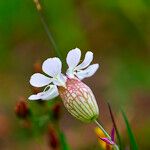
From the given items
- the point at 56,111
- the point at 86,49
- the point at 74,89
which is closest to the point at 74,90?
the point at 74,89

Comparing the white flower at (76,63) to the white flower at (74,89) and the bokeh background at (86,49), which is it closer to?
the white flower at (74,89)

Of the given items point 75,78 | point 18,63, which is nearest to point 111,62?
point 18,63

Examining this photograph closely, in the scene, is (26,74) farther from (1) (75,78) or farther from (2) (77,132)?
(1) (75,78)

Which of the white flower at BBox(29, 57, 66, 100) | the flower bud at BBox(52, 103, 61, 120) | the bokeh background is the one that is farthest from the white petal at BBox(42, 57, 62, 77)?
the bokeh background

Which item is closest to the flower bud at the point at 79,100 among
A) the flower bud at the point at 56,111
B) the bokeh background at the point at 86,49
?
the flower bud at the point at 56,111

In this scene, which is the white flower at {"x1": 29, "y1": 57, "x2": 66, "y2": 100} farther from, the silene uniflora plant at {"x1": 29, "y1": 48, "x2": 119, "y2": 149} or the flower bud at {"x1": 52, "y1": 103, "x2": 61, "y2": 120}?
the flower bud at {"x1": 52, "y1": 103, "x2": 61, "y2": 120}

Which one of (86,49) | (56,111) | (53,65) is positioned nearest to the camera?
(53,65)

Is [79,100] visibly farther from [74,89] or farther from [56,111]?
[56,111]
